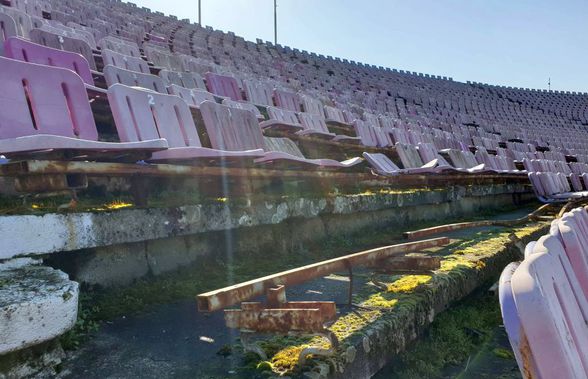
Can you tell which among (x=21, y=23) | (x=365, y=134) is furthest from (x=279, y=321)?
(x=365, y=134)

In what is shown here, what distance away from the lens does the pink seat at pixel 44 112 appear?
2.03 m

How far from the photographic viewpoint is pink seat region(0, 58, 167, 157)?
2.03 metres

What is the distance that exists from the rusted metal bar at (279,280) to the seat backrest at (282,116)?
3887 millimetres

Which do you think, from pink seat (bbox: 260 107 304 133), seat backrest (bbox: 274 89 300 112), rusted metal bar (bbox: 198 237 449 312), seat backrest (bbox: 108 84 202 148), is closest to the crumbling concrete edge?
rusted metal bar (bbox: 198 237 449 312)

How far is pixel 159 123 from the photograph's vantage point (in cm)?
309

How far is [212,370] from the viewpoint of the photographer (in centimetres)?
151

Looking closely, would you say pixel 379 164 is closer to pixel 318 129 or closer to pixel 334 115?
pixel 318 129

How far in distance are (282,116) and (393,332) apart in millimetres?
5062

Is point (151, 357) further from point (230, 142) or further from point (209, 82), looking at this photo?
point (209, 82)

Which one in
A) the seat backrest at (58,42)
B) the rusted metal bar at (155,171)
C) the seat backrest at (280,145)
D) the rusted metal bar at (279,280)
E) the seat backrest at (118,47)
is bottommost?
the rusted metal bar at (279,280)

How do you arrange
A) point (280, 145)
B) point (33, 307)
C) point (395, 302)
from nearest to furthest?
point (33, 307) → point (395, 302) → point (280, 145)

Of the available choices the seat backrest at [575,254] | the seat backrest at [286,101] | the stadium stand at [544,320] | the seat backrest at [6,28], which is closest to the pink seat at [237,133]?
the seat backrest at [575,254]

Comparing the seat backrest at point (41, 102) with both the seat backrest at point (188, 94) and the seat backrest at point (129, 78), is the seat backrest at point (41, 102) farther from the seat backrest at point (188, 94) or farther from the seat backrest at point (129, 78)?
the seat backrest at point (188, 94)

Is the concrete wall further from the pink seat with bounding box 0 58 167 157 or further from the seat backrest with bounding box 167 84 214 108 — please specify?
the seat backrest with bounding box 167 84 214 108
